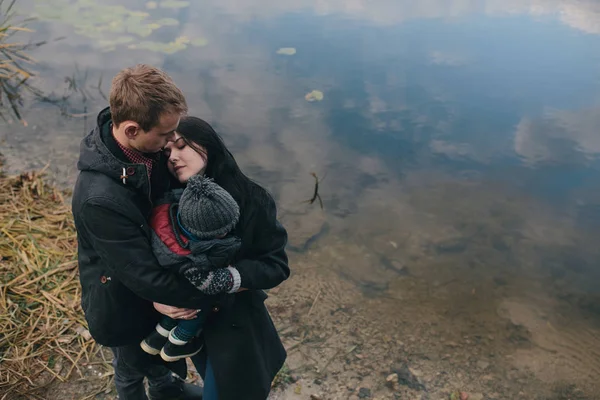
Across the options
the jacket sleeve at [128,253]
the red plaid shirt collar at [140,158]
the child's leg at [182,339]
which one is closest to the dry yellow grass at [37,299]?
the child's leg at [182,339]

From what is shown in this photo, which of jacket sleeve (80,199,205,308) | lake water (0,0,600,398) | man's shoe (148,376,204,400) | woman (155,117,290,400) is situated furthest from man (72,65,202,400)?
lake water (0,0,600,398)

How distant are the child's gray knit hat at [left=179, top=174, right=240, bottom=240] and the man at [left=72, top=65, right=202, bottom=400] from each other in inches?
6.6

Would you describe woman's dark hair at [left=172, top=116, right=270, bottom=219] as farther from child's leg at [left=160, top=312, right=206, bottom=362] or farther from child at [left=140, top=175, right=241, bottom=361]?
child's leg at [left=160, top=312, right=206, bottom=362]

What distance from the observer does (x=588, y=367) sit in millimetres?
3400

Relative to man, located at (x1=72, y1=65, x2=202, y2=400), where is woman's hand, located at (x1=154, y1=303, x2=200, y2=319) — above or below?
below

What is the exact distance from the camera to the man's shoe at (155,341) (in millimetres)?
1885

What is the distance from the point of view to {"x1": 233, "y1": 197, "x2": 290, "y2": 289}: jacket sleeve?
1.74m

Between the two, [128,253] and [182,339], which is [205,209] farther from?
[182,339]

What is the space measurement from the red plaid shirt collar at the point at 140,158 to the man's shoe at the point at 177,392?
1.22 meters

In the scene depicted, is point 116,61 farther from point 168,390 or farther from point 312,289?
point 168,390

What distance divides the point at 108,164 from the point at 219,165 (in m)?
0.38

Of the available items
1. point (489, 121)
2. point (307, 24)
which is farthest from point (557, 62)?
point (307, 24)

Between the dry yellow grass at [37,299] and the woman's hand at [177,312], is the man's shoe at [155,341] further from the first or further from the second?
the dry yellow grass at [37,299]

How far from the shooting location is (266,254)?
182 cm
